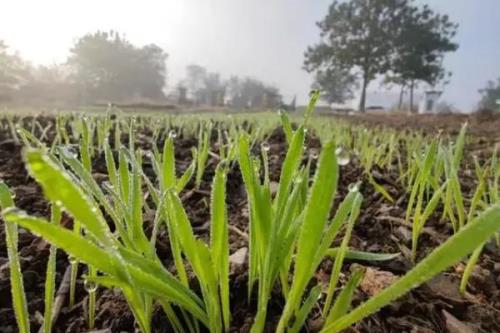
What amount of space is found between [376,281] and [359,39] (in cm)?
3009

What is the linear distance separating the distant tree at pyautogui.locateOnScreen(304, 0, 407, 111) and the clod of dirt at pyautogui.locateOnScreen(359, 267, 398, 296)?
26.6 m

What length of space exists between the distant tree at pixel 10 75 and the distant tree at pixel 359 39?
18915mm

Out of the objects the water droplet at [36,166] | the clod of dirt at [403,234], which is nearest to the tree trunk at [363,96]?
the clod of dirt at [403,234]

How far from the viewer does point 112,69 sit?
119 ft

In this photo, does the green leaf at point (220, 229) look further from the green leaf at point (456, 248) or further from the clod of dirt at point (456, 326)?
Result: the clod of dirt at point (456, 326)

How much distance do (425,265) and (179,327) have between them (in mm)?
302

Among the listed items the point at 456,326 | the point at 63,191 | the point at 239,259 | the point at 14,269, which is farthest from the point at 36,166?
the point at 456,326

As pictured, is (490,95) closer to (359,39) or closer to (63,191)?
(359,39)

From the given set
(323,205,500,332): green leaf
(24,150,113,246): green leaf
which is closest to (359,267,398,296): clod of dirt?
(323,205,500,332): green leaf

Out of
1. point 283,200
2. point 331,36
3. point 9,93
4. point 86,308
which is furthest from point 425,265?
point 331,36

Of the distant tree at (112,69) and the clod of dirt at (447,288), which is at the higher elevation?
the distant tree at (112,69)

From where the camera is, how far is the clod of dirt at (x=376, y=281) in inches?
25.0

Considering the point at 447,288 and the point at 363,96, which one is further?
the point at 363,96

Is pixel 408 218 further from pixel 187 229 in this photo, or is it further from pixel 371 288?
pixel 187 229
